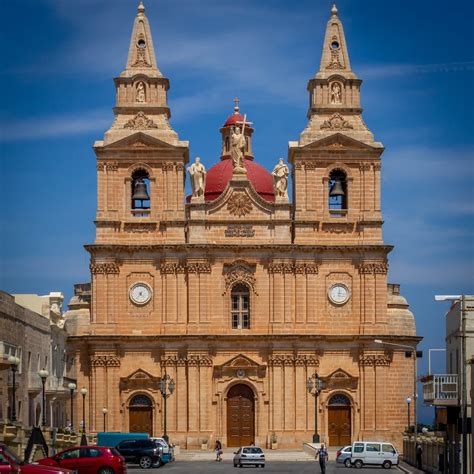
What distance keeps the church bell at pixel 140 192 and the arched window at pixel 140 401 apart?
11.3 metres

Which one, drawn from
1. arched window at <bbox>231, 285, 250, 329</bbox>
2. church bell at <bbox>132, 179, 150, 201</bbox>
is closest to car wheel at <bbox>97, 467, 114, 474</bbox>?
arched window at <bbox>231, 285, 250, 329</bbox>

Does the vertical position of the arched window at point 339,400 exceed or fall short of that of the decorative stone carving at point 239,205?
it falls short

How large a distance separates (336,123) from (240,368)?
49.7ft

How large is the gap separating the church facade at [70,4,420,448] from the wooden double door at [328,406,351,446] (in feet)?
0.26

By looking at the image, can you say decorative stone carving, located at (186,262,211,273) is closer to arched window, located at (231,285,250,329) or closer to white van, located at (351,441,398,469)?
arched window, located at (231,285,250,329)

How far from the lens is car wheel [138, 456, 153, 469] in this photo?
62406 mm

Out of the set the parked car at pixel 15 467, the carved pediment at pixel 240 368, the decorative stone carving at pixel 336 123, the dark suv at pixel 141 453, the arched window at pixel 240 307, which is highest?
the decorative stone carving at pixel 336 123

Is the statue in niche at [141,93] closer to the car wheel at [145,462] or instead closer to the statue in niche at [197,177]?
the statue in niche at [197,177]

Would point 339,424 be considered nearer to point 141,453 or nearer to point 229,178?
point 229,178

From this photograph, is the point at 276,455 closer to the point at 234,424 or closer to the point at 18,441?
the point at 234,424

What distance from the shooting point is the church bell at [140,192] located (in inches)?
3196

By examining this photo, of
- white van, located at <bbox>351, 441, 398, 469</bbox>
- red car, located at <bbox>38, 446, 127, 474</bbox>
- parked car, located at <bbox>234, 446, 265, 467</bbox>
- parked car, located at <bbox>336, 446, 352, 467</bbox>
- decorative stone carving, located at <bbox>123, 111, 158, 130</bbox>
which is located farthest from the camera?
decorative stone carving, located at <bbox>123, 111, 158, 130</bbox>

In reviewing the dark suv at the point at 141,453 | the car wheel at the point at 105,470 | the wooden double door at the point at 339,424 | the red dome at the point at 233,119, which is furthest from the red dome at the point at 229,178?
the car wheel at the point at 105,470

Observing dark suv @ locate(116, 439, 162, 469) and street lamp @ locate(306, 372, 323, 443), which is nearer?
dark suv @ locate(116, 439, 162, 469)
